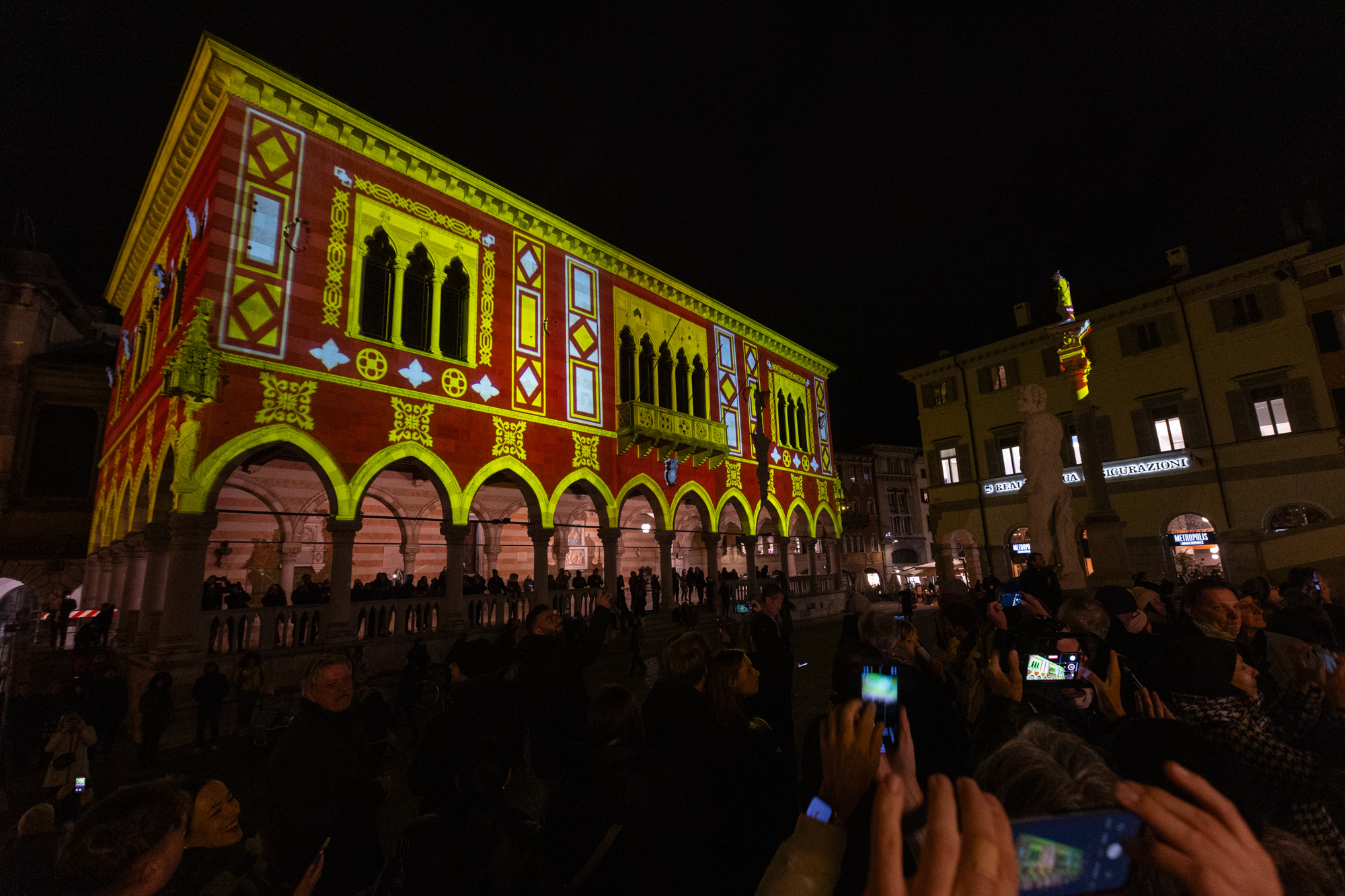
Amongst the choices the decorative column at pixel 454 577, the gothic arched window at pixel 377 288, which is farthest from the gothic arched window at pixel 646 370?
the gothic arched window at pixel 377 288

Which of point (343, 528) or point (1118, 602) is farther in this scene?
point (343, 528)

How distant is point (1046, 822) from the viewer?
32.2 inches

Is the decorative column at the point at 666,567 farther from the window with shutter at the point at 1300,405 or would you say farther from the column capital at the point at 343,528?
the window with shutter at the point at 1300,405

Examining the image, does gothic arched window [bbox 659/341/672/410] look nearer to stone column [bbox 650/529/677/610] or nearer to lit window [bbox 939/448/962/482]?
stone column [bbox 650/529/677/610]

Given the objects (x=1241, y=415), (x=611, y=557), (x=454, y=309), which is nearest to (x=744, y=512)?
(x=611, y=557)

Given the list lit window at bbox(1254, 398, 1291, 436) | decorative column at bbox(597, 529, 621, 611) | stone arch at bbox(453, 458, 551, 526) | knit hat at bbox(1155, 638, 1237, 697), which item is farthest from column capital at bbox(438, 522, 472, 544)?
lit window at bbox(1254, 398, 1291, 436)

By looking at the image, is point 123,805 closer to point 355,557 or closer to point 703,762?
point 703,762

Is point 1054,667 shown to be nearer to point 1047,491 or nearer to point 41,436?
point 1047,491

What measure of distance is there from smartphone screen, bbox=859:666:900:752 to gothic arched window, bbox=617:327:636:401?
53.6ft

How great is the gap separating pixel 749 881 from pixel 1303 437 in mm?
26944

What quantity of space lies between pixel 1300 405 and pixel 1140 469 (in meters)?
4.81

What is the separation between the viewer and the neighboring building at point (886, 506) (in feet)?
145

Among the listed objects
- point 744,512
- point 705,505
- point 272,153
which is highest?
point 272,153

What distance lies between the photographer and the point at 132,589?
13.1 metres
